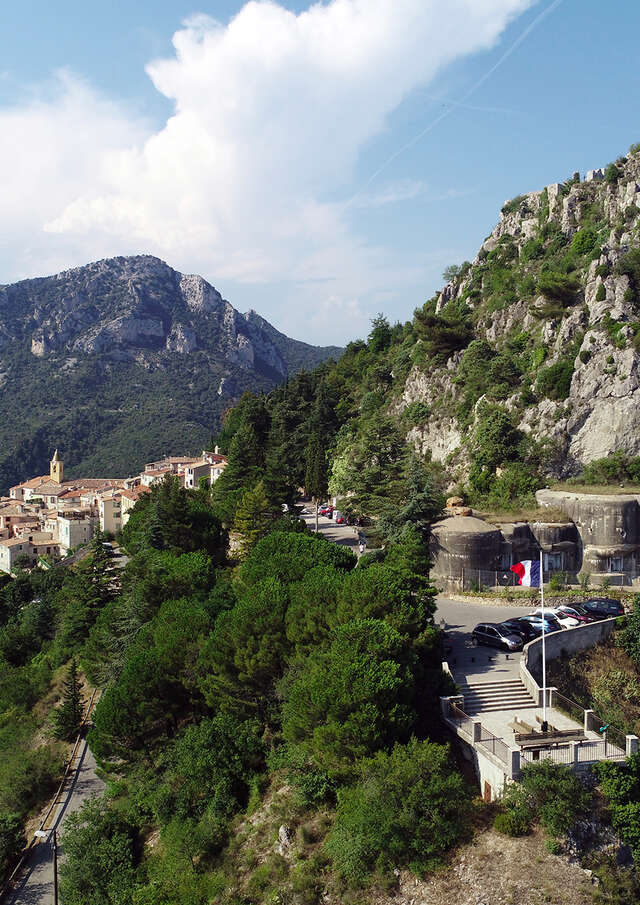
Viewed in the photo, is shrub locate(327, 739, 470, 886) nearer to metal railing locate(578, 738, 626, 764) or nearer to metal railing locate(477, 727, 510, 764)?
metal railing locate(477, 727, 510, 764)

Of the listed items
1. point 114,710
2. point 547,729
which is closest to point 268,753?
point 114,710

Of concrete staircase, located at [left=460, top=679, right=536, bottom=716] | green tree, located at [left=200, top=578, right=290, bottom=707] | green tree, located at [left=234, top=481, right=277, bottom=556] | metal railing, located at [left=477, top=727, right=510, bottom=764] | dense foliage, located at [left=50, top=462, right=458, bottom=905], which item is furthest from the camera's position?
green tree, located at [left=234, top=481, right=277, bottom=556]

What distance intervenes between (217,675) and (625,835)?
1124 centimetres

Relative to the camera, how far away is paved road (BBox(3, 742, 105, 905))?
19.0 metres

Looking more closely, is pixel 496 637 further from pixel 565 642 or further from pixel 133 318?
pixel 133 318

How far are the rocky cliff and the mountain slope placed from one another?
227ft

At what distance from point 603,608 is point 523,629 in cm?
403

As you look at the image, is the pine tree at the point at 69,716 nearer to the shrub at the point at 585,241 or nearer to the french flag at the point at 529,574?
the french flag at the point at 529,574

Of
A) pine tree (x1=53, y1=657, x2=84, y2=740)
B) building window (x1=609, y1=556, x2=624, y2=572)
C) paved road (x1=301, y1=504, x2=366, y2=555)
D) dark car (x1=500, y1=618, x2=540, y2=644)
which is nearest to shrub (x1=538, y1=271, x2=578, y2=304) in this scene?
paved road (x1=301, y1=504, x2=366, y2=555)

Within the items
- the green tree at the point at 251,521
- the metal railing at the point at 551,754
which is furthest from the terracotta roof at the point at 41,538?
the metal railing at the point at 551,754

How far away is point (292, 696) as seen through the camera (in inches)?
627

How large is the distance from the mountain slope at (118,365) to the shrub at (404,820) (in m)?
103

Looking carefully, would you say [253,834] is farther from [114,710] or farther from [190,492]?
[190,492]

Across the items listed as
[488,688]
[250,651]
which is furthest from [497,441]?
[250,651]
